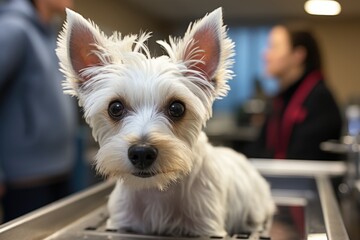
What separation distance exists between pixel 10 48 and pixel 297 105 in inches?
34.3

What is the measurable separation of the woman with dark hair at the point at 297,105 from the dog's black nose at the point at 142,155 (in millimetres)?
926

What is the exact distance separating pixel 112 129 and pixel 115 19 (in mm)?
143

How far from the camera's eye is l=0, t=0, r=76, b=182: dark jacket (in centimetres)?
134

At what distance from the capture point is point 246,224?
2.64 feet

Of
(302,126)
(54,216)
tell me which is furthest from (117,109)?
(302,126)

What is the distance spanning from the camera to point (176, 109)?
655 millimetres

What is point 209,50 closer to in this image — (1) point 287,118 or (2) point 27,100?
(2) point 27,100

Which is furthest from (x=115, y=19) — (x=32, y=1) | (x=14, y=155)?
(x=32, y=1)

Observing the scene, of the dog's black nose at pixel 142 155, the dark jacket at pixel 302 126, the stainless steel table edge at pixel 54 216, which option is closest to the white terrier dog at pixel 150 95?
the dog's black nose at pixel 142 155

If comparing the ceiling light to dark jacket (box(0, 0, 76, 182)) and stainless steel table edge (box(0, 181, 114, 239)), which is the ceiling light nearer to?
stainless steel table edge (box(0, 181, 114, 239))

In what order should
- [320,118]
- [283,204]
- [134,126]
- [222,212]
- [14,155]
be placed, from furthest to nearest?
[320,118]
[14,155]
[283,204]
[222,212]
[134,126]

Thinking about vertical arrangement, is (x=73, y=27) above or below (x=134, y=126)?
above

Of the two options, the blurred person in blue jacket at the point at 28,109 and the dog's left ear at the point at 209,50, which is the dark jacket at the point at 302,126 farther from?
the dog's left ear at the point at 209,50

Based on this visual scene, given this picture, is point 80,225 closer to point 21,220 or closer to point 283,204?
point 21,220
